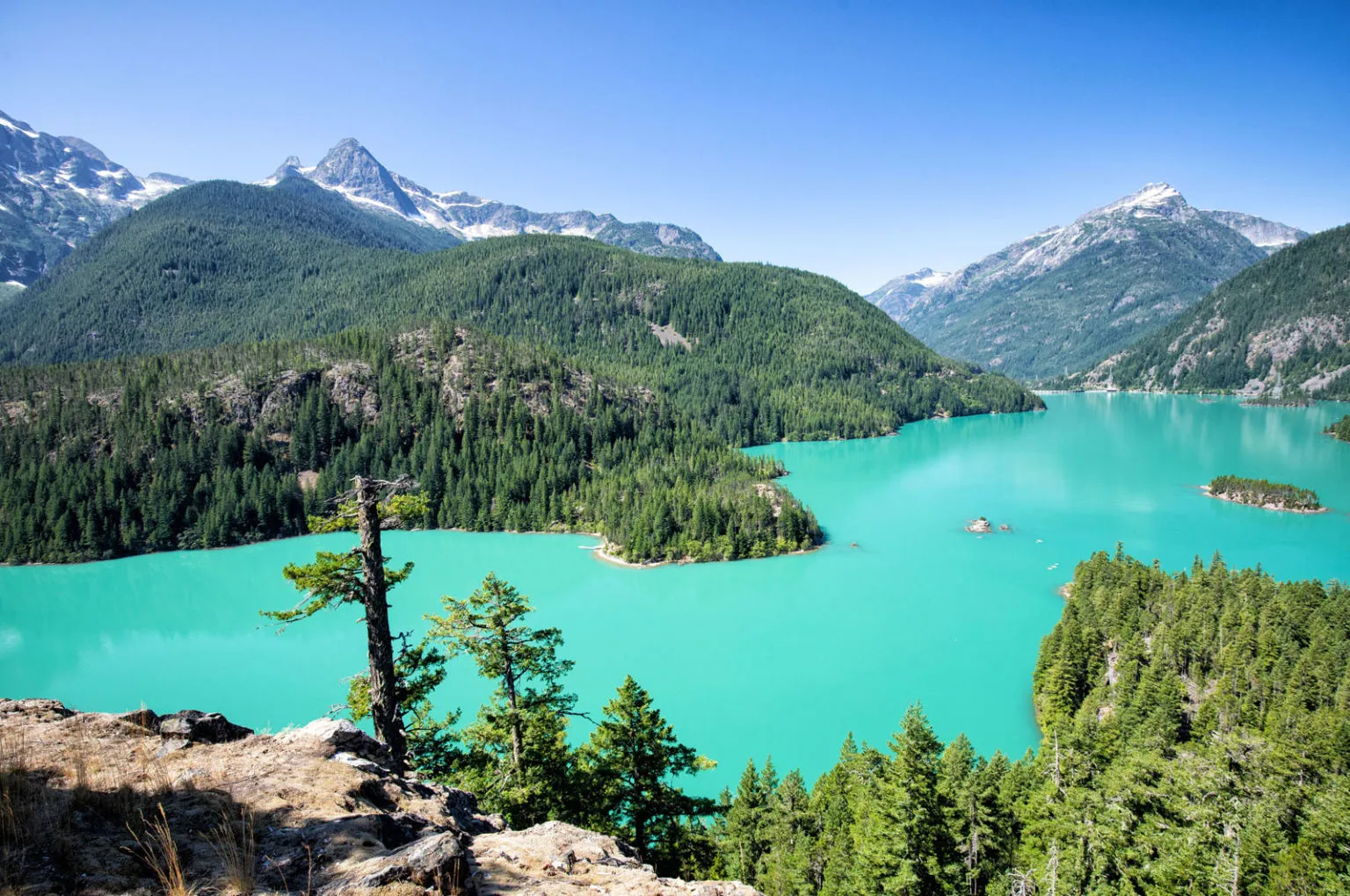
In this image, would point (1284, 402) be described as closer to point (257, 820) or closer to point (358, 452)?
point (358, 452)

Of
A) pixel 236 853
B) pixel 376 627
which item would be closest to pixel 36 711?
pixel 376 627

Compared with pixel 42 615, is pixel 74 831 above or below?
above

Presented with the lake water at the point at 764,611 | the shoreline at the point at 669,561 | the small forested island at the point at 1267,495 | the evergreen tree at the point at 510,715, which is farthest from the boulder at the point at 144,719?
the small forested island at the point at 1267,495

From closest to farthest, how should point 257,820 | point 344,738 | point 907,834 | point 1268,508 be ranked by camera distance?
point 257,820
point 344,738
point 907,834
point 1268,508

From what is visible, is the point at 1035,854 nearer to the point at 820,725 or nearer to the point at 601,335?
the point at 820,725

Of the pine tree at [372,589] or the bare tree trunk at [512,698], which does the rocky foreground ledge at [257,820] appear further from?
the bare tree trunk at [512,698]

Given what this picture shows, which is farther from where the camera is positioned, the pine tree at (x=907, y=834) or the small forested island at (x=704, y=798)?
the pine tree at (x=907, y=834)

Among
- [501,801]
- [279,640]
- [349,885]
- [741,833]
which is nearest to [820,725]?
[741,833]
